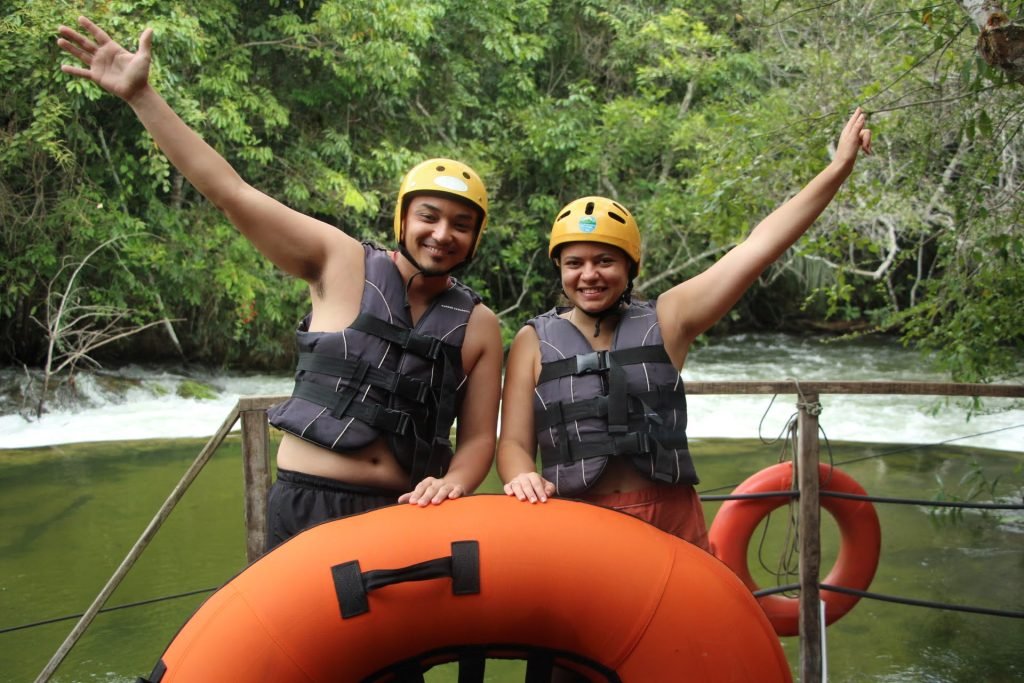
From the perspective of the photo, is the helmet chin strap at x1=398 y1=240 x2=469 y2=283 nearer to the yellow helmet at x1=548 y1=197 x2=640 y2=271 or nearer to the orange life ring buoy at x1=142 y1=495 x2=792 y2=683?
the yellow helmet at x1=548 y1=197 x2=640 y2=271

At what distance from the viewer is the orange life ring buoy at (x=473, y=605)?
1605 millimetres

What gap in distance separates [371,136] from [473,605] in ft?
34.3

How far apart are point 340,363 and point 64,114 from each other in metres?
8.29

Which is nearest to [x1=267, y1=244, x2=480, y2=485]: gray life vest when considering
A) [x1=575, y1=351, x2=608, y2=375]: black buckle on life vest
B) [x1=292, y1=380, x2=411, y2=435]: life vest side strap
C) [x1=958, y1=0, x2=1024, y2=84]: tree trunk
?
[x1=292, y1=380, x2=411, y2=435]: life vest side strap

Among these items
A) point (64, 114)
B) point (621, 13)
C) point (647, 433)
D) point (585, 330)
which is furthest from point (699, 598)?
point (621, 13)

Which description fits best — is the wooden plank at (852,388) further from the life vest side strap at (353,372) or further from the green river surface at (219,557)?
the life vest side strap at (353,372)

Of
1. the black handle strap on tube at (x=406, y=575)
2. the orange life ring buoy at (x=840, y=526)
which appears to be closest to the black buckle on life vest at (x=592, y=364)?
the black handle strap on tube at (x=406, y=575)

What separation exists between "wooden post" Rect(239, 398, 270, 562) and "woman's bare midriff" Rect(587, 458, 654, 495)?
948 mm

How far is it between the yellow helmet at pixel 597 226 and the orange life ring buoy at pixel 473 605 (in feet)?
2.10

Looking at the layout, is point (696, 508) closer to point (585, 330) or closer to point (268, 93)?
point (585, 330)

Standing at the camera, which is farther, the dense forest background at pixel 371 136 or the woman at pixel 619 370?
the dense forest background at pixel 371 136

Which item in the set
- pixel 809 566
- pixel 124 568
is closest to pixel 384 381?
pixel 124 568

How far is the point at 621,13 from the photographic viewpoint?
1303 cm

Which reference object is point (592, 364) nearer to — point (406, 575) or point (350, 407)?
point (350, 407)
